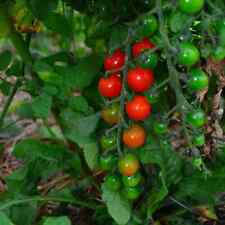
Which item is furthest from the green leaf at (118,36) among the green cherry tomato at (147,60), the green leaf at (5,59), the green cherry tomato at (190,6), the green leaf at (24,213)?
the green leaf at (24,213)

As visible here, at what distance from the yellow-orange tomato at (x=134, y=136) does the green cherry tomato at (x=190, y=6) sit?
0.29 metres

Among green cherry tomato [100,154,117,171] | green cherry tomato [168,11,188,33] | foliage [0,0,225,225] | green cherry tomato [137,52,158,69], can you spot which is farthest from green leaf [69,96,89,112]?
green cherry tomato [168,11,188,33]

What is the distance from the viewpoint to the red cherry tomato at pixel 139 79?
1.08 m

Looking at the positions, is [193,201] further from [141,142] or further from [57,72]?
[57,72]

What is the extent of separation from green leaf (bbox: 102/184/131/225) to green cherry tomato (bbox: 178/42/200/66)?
0.43 metres

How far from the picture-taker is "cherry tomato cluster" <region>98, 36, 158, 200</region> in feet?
3.61

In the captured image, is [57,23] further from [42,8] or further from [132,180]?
[132,180]

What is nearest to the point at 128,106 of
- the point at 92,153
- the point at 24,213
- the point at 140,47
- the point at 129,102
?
the point at 129,102

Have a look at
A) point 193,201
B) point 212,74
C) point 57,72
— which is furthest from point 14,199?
point 212,74

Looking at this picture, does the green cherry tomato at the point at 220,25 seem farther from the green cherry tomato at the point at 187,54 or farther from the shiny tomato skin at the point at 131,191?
the shiny tomato skin at the point at 131,191

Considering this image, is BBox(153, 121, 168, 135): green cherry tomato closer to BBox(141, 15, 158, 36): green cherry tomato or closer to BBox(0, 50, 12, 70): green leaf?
BBox(141, 15, 158, 36): green cherry tomato

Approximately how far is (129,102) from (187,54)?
167 millimetres

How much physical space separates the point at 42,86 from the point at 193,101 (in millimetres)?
396

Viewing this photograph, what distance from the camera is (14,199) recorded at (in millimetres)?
1426
